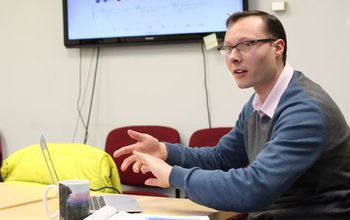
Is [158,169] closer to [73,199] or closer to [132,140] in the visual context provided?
[73,199]

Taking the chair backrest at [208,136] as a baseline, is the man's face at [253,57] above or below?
above

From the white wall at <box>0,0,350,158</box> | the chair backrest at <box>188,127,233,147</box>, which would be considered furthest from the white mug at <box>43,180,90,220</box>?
the white wall at <box>0,0,350,158</box>

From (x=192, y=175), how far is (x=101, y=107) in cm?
210

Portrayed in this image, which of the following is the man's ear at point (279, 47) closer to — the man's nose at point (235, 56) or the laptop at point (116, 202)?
the man's nose at point (235, 56)

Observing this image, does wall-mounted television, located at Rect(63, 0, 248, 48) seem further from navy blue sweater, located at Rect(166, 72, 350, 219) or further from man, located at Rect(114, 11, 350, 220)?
navy blue sweater, located at Rect(166, 72, 350, 219)

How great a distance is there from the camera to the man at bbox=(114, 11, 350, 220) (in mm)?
1408

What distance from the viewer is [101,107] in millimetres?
3477

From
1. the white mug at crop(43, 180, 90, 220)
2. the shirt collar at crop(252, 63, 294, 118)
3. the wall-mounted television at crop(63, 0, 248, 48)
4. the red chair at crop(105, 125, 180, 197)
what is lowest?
the red chair at crop(105, 125, 180, 197)

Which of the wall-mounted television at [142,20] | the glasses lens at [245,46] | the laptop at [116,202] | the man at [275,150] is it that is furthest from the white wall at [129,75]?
the laptop at [116,202]

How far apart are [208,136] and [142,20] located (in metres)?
0.95

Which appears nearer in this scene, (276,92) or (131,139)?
(276,92)

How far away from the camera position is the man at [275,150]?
141 centimetres

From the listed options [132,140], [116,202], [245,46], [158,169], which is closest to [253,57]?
[245,46]

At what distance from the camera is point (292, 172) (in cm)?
140
